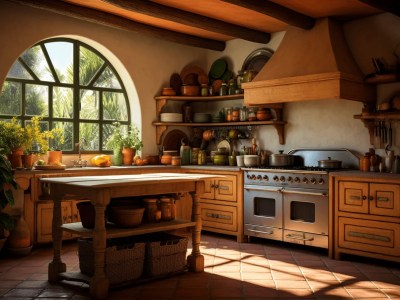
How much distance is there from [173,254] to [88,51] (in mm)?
3498

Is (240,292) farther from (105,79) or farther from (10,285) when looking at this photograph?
(105,79)

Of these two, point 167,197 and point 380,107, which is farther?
point 380,107

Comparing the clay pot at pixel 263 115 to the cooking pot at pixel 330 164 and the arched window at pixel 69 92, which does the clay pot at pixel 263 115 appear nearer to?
the cooking pot at pixel 330 164

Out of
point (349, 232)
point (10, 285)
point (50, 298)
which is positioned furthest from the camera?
point (349, 232)

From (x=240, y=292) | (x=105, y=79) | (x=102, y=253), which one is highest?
(x=105, y=79)

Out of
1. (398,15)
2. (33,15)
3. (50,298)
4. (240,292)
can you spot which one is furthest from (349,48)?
(50,298)

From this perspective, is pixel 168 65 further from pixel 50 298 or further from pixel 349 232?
pixel 50 298

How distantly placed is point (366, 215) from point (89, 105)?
3.94 meters

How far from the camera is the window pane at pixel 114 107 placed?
6969mm

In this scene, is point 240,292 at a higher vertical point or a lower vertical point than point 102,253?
lower

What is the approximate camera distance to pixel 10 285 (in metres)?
4.16

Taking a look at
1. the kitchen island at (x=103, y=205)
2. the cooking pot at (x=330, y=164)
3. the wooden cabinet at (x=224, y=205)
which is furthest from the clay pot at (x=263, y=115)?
the kitchen island at (x=103, y=205)

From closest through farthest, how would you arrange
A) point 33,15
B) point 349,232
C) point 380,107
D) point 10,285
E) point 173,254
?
point 10,285 < point 173,254 < point 349,232 < point 380,107 < point 33,15

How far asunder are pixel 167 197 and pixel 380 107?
8.78 ft
